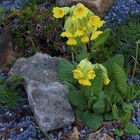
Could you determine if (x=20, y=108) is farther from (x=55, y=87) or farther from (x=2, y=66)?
(x=2, y=66)

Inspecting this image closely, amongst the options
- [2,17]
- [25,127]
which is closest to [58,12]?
[25,127]

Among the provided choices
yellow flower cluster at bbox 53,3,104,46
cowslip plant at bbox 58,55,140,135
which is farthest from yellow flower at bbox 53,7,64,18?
cowslip plant at bbox 58,55,140,135

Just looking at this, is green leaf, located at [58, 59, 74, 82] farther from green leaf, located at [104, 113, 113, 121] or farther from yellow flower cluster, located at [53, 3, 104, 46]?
green leaf, located at [104, 113, 113, 121]

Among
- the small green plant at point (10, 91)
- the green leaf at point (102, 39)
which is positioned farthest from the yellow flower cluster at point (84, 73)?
the green leaf at point (102, 39)

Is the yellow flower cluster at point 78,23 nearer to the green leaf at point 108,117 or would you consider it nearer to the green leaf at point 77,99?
the green leaf at point 77,99

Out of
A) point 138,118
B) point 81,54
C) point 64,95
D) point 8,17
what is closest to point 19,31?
point 8,17

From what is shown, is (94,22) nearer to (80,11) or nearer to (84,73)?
(80,11)

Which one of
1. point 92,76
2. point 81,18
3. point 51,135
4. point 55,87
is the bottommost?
point 51,135
